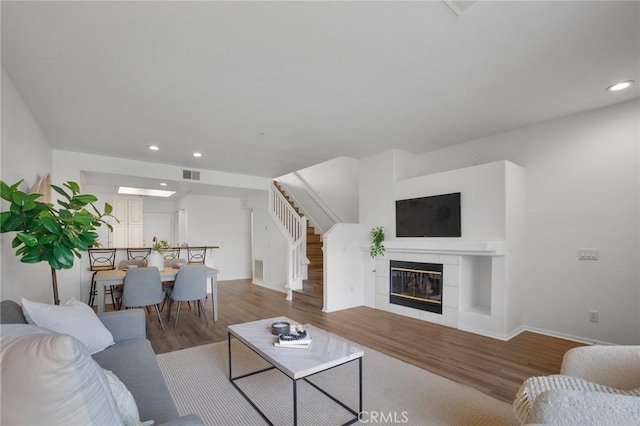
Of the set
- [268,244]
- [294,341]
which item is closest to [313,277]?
[268,244]

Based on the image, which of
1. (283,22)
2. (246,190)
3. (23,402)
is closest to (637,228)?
(283,22)

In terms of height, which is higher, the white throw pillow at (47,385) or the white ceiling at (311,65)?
the white ceiling at (311,65)

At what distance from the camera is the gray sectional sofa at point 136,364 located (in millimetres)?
1466

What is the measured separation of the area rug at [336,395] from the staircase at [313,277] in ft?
8.52

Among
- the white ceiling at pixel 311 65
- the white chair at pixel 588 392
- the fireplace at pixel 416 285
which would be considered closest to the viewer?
the white chair at pixel 588 392

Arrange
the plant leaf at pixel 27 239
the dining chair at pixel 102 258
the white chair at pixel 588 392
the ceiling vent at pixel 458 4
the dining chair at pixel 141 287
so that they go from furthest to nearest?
the dining chair at pixel 102 258 → the dining chair at pixel 141 287 → the plant leaf at pixel 27 239 → the ceiling vent at pixel 458 4 → the white chair at pixel 588 392

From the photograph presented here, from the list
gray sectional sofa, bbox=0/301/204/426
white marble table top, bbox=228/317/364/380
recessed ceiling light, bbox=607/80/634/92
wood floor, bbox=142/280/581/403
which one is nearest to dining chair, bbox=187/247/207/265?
wood floor, bbox=142/280/581/403

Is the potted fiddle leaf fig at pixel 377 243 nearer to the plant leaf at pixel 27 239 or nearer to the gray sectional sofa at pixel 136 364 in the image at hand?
the gray sectional sofa at pixel 136 364

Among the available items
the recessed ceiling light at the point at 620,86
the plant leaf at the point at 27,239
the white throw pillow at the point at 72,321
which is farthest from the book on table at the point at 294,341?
the recessed ceiling light at the point at 620,86

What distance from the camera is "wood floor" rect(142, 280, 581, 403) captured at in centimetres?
274

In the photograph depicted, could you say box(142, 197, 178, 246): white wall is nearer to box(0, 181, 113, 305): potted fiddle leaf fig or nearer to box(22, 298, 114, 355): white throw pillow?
box(0, 181, 113, 305): potted fiddle leaf fig

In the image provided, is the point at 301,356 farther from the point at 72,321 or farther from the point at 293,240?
the point at 293,240

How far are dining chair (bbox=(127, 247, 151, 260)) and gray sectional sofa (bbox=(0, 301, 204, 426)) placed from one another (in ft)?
12.7

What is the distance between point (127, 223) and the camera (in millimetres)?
8344
